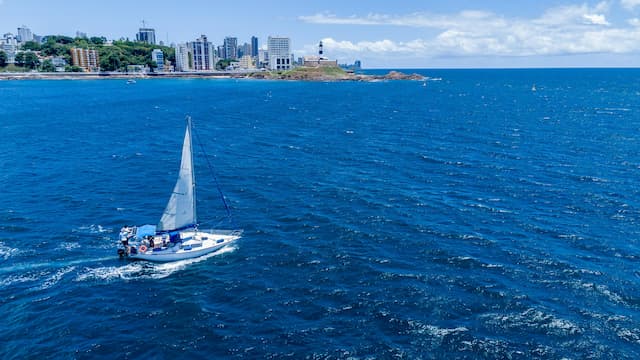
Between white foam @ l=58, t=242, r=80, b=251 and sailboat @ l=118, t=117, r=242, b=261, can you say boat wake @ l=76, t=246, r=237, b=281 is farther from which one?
Answer: white foam @ l=58, t=242, r=80, b=251

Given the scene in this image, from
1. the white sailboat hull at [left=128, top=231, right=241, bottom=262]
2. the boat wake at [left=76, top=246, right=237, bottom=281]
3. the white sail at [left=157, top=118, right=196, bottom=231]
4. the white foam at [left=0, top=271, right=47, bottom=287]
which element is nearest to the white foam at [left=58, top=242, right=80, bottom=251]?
the white foam at [left=0, top=271, right=47, bottom=287]

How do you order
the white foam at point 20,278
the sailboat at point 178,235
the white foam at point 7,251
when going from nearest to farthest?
1. the white foam at point 20,278
2. the white foam at point 7,251
3. the sailboat at point 178,235

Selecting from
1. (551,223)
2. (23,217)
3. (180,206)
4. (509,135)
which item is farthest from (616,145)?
(23,217)

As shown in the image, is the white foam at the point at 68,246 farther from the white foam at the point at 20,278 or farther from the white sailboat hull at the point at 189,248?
the white sailboat hull at the point at 189,248

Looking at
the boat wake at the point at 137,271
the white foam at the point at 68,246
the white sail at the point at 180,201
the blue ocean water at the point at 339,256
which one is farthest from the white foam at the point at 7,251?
the white sail at the point at 180,201

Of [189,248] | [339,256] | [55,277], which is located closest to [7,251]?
[55,277]

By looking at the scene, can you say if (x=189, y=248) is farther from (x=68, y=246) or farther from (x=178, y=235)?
(x=68, y=246)

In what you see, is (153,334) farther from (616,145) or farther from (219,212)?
(616,145)
